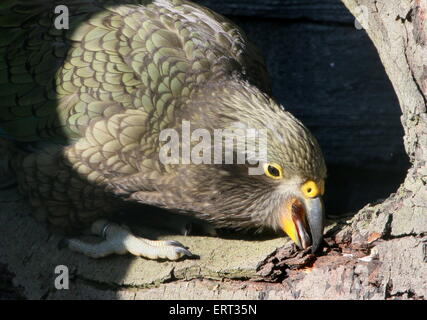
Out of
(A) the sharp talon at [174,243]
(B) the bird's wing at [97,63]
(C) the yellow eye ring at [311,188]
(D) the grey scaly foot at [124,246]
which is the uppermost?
(B) the bird's wing at [97,63]

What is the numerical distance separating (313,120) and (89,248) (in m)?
1.70

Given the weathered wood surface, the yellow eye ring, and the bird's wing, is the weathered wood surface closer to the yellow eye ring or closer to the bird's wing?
the bird's wing

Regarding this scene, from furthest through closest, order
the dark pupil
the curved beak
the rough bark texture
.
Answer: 1. the dark pupil
2. the curved beak
3. the rough bark texture

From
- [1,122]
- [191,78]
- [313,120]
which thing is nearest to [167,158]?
[191,78]

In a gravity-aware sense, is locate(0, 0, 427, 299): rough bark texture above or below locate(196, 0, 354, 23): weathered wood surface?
below

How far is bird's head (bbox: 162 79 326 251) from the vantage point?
9.66 ft

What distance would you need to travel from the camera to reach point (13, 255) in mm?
3145

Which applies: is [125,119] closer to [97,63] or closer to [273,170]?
[97,63]

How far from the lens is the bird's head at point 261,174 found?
2943 mm

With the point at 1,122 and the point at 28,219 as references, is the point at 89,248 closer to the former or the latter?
the point at 28,219

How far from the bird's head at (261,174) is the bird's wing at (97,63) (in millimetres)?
176

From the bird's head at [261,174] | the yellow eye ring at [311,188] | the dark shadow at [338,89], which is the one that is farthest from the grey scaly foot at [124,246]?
the dark shadow at [338,89]

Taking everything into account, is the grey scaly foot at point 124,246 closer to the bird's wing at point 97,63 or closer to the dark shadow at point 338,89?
the bird's wing at point 97,63

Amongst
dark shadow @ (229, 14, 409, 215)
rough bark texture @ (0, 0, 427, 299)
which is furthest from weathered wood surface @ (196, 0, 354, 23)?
rough bark texture @ (0, 0, 427, 299)
